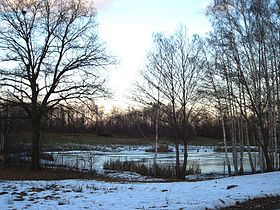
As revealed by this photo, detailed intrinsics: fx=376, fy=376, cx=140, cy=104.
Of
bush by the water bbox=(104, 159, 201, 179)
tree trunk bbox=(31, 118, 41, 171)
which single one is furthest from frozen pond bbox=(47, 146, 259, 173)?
tree trunk bbox=(31, 118, 41, 171)

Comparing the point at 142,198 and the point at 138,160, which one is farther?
the point at 138,160

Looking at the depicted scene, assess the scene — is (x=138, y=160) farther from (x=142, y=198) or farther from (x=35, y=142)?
(x=142, y=198)

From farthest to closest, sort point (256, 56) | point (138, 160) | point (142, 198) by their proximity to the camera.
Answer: point (138, 160), point (256, 56), point (142, 198)

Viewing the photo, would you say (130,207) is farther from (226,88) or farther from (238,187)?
(226,88)

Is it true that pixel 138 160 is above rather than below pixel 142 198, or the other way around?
below

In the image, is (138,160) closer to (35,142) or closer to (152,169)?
(152,169)

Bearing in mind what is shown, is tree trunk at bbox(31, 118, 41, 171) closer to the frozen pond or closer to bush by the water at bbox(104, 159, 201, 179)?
the frozen pond

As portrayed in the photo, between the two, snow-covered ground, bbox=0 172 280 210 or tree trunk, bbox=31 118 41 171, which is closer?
snow-covered ground, bbox=0 172 280 210

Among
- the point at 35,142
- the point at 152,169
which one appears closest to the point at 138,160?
the point at 152,169

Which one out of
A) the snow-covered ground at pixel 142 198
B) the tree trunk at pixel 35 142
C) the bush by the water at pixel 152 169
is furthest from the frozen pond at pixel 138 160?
the snow-covered ground at pixel 142 198

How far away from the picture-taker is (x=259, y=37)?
74.3 ft

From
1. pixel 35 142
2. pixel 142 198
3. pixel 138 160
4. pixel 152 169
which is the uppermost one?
pixel 35 142

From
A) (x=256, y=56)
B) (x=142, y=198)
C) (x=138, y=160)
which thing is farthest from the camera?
(x=138, y=160)

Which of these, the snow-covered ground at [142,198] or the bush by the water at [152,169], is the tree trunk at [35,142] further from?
the snow-covered ground at [142,198]
